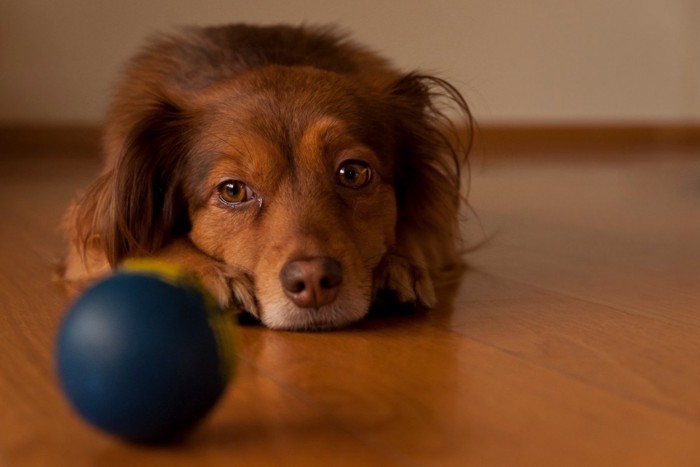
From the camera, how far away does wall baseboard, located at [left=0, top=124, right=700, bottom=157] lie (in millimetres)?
7730

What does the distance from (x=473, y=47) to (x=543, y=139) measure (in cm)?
106

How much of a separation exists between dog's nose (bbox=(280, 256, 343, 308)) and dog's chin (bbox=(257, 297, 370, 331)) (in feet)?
0.06

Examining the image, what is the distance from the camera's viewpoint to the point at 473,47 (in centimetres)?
833

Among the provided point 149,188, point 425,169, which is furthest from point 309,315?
point 425,169

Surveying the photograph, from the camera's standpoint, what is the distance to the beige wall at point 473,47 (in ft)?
25.0

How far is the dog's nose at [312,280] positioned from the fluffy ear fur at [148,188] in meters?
0.63

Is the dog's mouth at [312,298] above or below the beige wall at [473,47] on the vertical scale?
above

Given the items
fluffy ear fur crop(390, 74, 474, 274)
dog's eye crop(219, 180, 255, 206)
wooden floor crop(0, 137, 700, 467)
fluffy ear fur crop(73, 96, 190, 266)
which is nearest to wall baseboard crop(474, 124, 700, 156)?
wooden floor crop(0, 137, 700, 467)

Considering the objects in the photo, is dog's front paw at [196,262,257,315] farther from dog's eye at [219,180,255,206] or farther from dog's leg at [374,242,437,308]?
dog's leg at [374,242,437,308]

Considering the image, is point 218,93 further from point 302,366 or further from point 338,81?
point 302,366

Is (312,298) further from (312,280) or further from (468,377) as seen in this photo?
(468,377)

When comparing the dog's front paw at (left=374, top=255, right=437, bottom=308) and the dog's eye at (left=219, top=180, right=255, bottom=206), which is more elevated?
the dog's eye at (left=219, top=180, right=255, bottom=206)

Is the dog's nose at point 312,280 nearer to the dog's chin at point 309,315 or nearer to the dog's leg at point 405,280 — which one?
the dog's chin at point 309,315

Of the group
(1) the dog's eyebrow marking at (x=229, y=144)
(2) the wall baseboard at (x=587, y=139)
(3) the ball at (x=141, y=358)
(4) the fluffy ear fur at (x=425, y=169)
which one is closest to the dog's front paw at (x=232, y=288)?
(1) the dog's eyebrow marking at (x=229, y=144)
